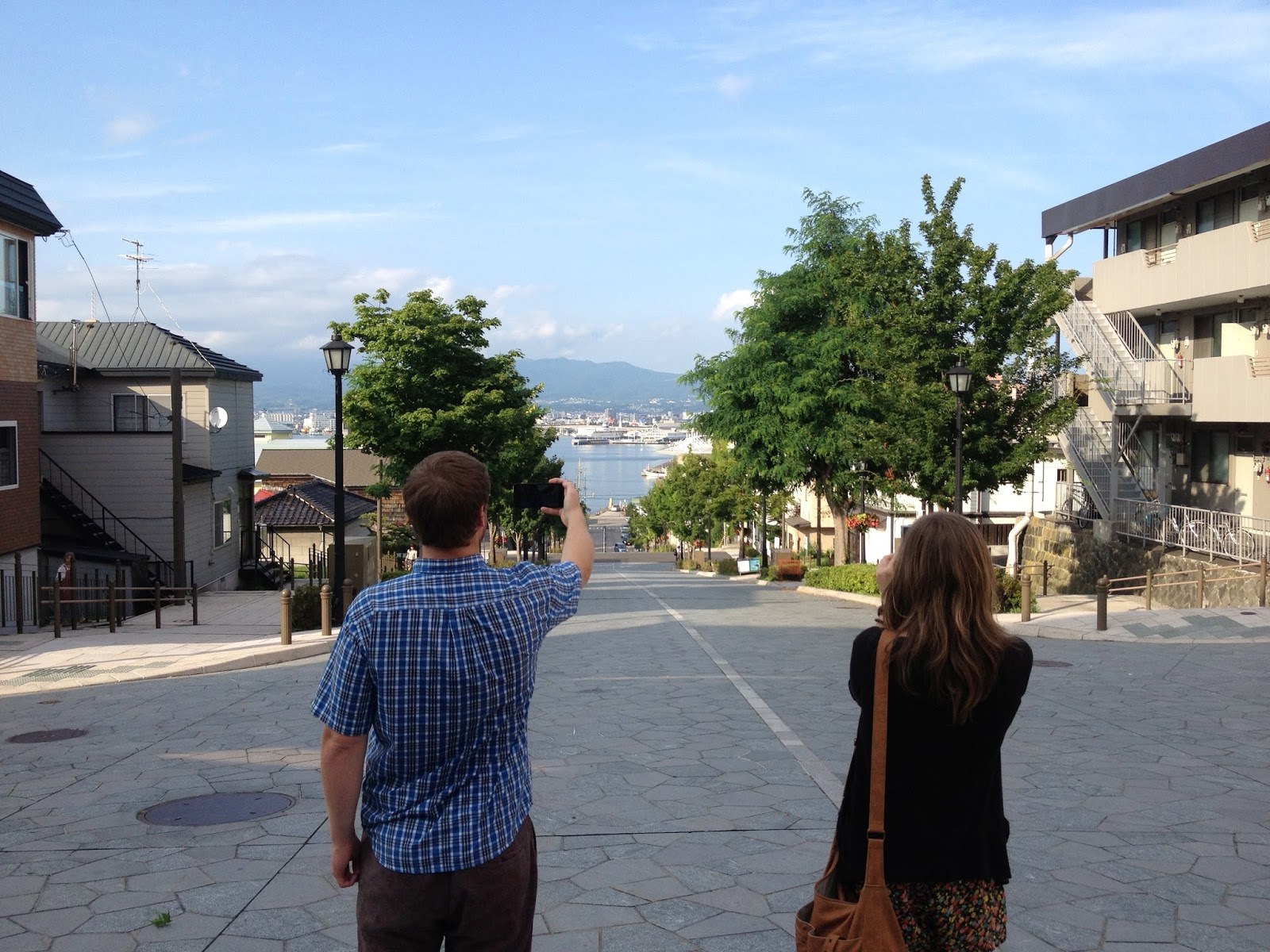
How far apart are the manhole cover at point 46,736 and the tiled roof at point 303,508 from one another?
27327 mm

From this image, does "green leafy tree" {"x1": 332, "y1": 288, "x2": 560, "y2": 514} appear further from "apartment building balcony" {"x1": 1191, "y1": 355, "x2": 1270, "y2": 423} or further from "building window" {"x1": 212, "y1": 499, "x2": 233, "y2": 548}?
"apartment building balcony" {"x1": 1191, "y1": 355, "x2": 1270, "y2": 423}

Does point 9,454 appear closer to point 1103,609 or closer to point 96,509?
point 96,509

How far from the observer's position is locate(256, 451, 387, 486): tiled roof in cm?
6694

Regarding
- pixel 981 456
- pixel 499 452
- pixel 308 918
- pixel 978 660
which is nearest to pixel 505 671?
pixel 978 660

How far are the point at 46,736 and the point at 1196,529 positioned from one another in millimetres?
22376

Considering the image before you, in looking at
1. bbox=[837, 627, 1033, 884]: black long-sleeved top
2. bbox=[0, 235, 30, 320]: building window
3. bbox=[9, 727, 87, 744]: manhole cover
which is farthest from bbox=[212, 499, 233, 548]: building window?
bbox=[837, 627, 1033, 884]: black long-sleeved top

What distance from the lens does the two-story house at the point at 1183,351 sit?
80.5 ft

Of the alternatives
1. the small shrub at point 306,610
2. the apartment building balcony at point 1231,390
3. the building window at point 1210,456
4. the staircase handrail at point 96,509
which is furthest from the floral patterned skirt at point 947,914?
the building window at point 1210,456

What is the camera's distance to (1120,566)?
2692 cm

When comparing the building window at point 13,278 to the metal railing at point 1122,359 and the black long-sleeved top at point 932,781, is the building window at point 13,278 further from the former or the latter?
the metal railing at point 1122,359

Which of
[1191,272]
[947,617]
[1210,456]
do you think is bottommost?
[947,617]

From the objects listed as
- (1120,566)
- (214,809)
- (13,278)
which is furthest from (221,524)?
(214,809)

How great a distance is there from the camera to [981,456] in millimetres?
24016

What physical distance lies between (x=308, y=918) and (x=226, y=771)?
3.41 m
